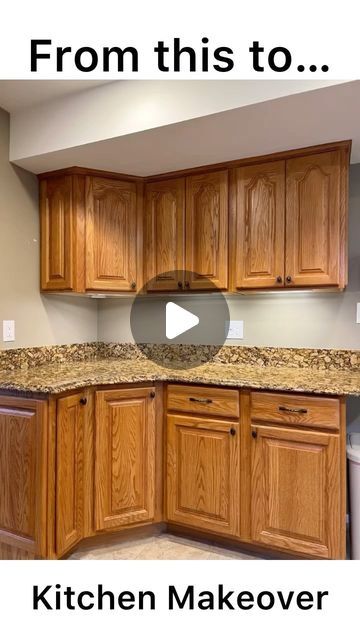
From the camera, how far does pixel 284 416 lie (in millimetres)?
1854

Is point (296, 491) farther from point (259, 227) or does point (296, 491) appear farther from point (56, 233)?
point (56, 233)

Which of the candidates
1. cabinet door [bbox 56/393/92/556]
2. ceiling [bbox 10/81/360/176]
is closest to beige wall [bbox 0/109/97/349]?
ceiling [bbox 10/81/360/176]

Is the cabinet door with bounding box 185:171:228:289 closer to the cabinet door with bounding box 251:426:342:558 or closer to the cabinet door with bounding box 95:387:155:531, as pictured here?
the cabinet door with bounding box 95:387:155:531

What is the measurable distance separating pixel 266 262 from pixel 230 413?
84cm

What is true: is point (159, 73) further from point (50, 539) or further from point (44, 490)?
point (50, 539)

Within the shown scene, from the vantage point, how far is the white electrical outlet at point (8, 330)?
7.35ft

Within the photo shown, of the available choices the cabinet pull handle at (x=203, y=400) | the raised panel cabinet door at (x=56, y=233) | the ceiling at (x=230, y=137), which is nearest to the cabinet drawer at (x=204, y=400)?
the cabinet pull handle at (x=203, y=400)

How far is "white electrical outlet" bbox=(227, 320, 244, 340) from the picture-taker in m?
2.49

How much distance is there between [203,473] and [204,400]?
1.25 feet

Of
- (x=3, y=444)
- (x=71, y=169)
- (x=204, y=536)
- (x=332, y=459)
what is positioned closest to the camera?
(x=332, y=459)

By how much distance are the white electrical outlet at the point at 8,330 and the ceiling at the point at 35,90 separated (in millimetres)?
1200

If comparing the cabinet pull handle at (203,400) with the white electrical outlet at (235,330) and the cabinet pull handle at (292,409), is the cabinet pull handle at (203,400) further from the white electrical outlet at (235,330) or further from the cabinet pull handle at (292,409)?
the white electrical outlet at (235,330)

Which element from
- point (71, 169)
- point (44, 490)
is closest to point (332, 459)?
point (44, 490)

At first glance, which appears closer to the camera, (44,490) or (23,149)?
(44,490)
